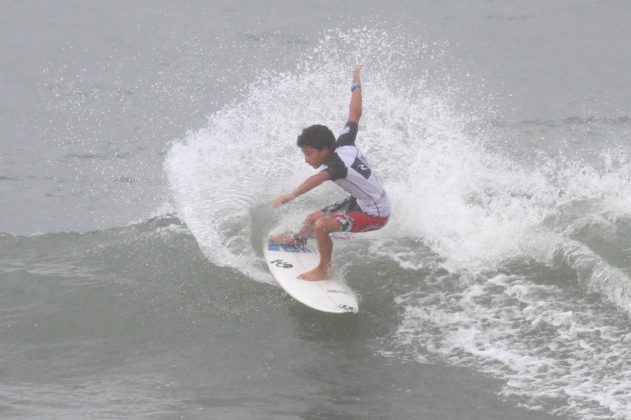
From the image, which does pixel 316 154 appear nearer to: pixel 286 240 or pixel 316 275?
pixel 316 275

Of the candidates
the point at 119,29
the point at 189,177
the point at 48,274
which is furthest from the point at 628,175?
the point at 119,29

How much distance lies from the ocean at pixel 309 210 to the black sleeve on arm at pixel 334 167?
53.6 inches

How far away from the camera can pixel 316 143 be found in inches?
320

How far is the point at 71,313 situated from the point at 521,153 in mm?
7248

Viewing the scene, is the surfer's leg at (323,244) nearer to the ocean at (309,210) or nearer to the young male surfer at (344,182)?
the young male surfer at (344,182)

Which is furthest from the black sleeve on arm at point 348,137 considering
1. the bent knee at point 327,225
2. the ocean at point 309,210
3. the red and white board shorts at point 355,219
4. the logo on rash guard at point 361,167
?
the ocean at point 309,210

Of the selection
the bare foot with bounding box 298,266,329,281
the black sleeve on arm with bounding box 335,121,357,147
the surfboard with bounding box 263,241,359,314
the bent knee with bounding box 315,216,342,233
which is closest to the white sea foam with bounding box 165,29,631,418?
the surfboard with bounding box 263,241,359,314

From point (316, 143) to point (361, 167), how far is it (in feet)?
2.15

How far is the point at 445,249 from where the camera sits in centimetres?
936

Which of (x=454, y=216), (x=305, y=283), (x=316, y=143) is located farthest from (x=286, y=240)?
(x=454, y=216)

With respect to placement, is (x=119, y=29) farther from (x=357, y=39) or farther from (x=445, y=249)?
(x=445, y=249)

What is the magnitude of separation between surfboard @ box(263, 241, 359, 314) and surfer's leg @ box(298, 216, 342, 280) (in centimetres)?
8

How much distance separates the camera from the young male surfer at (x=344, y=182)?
26.8 feet

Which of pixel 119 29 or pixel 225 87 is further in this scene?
pixel 119 29
